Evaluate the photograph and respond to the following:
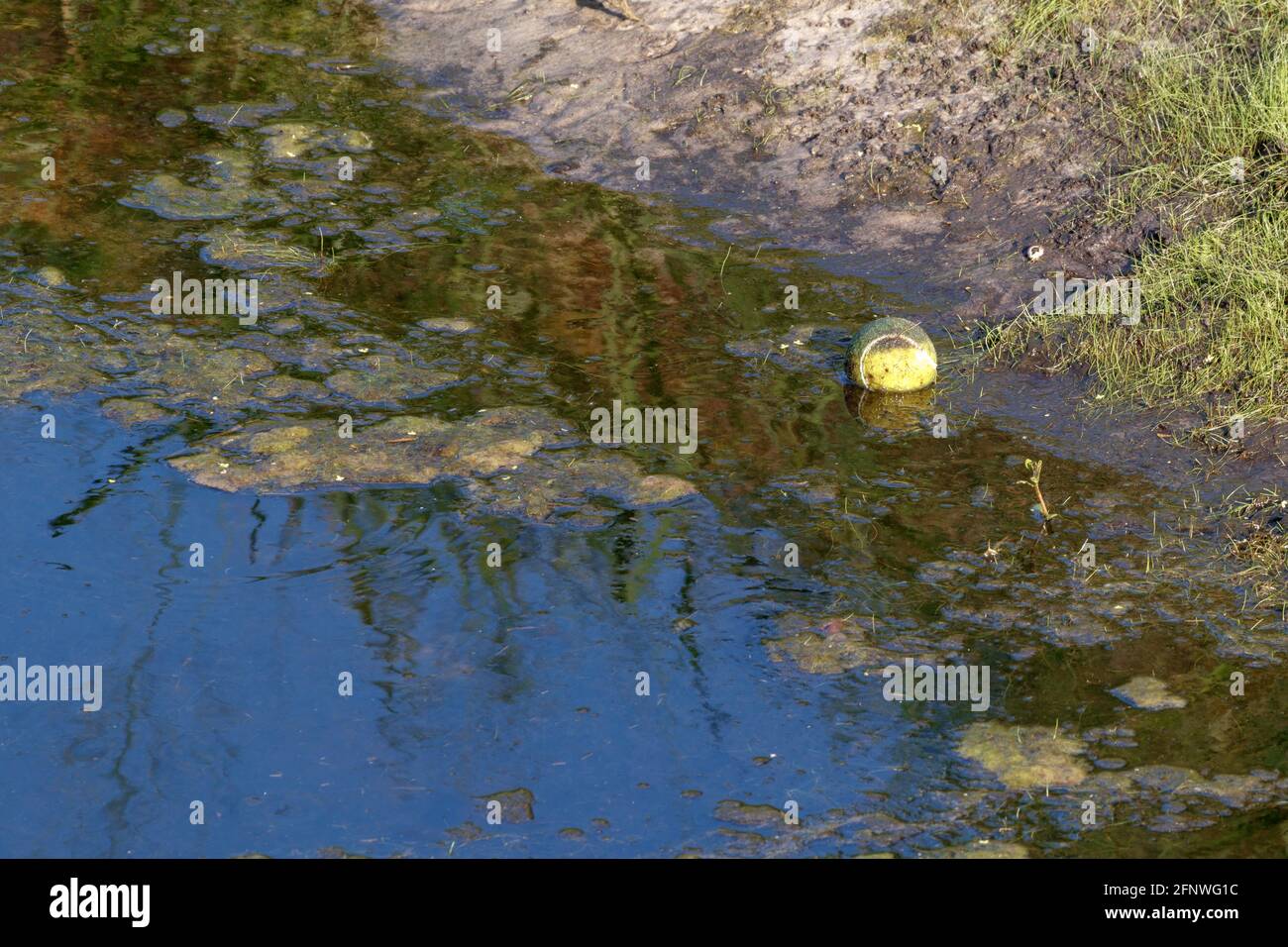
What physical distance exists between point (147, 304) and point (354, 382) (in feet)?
3.74

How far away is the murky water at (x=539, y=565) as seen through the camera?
12.2 ft

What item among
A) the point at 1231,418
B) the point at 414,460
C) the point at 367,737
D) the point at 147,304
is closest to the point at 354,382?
the point at 414,460

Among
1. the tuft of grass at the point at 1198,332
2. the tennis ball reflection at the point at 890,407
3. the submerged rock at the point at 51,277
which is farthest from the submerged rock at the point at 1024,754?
the submerged rock at the point at 51,277

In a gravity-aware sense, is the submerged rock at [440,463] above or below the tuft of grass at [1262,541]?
above

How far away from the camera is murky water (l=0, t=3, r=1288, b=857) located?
373 cm

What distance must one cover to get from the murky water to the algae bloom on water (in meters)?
0.10

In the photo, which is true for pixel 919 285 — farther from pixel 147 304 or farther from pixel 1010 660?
pixel 147 304

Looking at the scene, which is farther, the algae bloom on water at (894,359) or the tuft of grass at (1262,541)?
the algae bloom on water at (894,359)

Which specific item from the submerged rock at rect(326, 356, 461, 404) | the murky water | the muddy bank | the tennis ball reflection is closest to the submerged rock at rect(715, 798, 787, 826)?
the murky water

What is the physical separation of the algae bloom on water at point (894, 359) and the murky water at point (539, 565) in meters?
0.10

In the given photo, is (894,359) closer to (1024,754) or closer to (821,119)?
(1024,754)

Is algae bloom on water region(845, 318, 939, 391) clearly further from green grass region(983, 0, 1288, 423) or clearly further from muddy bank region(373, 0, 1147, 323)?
muddy bank region(373, 0, 1147, 323)

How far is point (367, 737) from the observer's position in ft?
12.8

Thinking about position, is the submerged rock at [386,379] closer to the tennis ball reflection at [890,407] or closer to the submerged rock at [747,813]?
the tennis ball reflection at [890,407]
